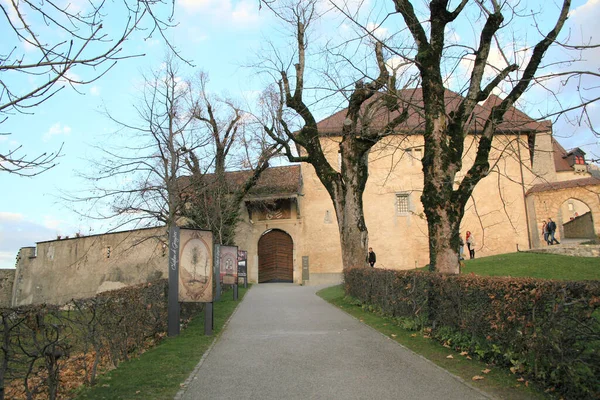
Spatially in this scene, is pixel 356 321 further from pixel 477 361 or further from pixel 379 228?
pixel 379 228

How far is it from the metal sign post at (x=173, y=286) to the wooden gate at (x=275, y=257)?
73.7ft

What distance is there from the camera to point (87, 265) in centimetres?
3000

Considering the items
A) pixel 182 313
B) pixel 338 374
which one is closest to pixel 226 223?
pixel 182 313

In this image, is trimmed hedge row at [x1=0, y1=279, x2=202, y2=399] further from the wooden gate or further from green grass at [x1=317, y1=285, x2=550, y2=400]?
the wooden gate

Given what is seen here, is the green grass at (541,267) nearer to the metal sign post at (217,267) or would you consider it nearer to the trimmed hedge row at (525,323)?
the trimmed hedge row at (525,323)

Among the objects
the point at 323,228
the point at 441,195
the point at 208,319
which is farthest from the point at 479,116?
the point at 323,228

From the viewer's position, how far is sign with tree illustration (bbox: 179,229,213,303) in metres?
10.6

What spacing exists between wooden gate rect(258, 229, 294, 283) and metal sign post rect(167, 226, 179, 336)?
22459mm

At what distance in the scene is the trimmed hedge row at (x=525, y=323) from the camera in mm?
5039

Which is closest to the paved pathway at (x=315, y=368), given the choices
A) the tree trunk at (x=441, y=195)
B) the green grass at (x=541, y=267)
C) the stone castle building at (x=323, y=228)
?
the tree trunk at (x=441, y=195)

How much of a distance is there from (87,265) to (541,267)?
25879 millimetres

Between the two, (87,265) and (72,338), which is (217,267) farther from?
(87,265)

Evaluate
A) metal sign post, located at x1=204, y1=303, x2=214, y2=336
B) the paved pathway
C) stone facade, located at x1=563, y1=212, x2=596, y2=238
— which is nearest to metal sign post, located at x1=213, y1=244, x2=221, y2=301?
the paved pathway

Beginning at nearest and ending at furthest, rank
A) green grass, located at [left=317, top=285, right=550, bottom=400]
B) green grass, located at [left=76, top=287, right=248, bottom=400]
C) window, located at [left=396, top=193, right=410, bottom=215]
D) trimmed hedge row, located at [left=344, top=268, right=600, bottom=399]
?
trimmed hedge row, located at [left=344, top=268, right=600, bottom=399], green grass, located at [left=317, top=285, right=550, bottom=400], green grass, located at [left=76, top=287, right=248, bottom=400], window, located at [left=396, top=193, right=410, bottom=215]
